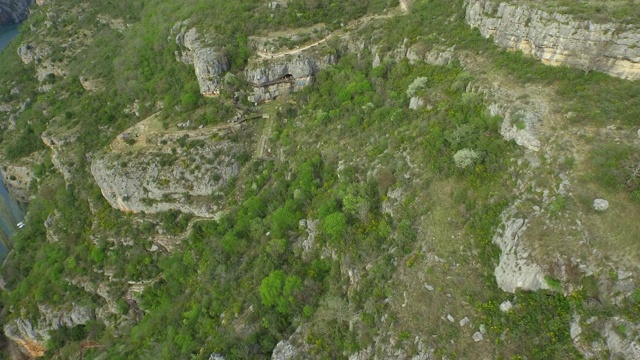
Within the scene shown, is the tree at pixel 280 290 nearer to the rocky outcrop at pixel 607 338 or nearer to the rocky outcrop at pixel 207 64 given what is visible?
the rocky outcrop at pixel 607 338

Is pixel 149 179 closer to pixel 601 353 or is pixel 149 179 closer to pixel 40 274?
pixel 40 274

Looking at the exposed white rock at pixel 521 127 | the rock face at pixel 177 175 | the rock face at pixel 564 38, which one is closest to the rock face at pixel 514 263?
the exposed white rock at pixel 521 127

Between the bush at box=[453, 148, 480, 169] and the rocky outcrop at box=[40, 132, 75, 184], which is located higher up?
the bush at box=[453, 148, 480, 169]

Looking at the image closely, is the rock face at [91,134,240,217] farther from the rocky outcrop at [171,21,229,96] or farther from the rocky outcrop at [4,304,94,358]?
the rocky outcrop at [4,304,94,358]

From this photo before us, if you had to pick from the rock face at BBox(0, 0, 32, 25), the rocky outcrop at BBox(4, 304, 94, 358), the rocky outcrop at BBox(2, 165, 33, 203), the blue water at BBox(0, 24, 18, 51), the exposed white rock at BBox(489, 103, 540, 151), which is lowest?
the rocky outcrop at BBox(4, 304, 94, 358)

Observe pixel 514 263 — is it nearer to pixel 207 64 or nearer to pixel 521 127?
pixel 521 127

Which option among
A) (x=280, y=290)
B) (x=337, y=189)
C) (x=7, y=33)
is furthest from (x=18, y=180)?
(x=7, y=33)

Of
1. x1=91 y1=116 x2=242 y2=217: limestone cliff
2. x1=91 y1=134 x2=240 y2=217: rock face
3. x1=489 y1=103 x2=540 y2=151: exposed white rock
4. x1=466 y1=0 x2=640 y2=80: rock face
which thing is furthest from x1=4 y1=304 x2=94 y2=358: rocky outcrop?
x1=466 y1=0 x2=640 y2=80: rock face
